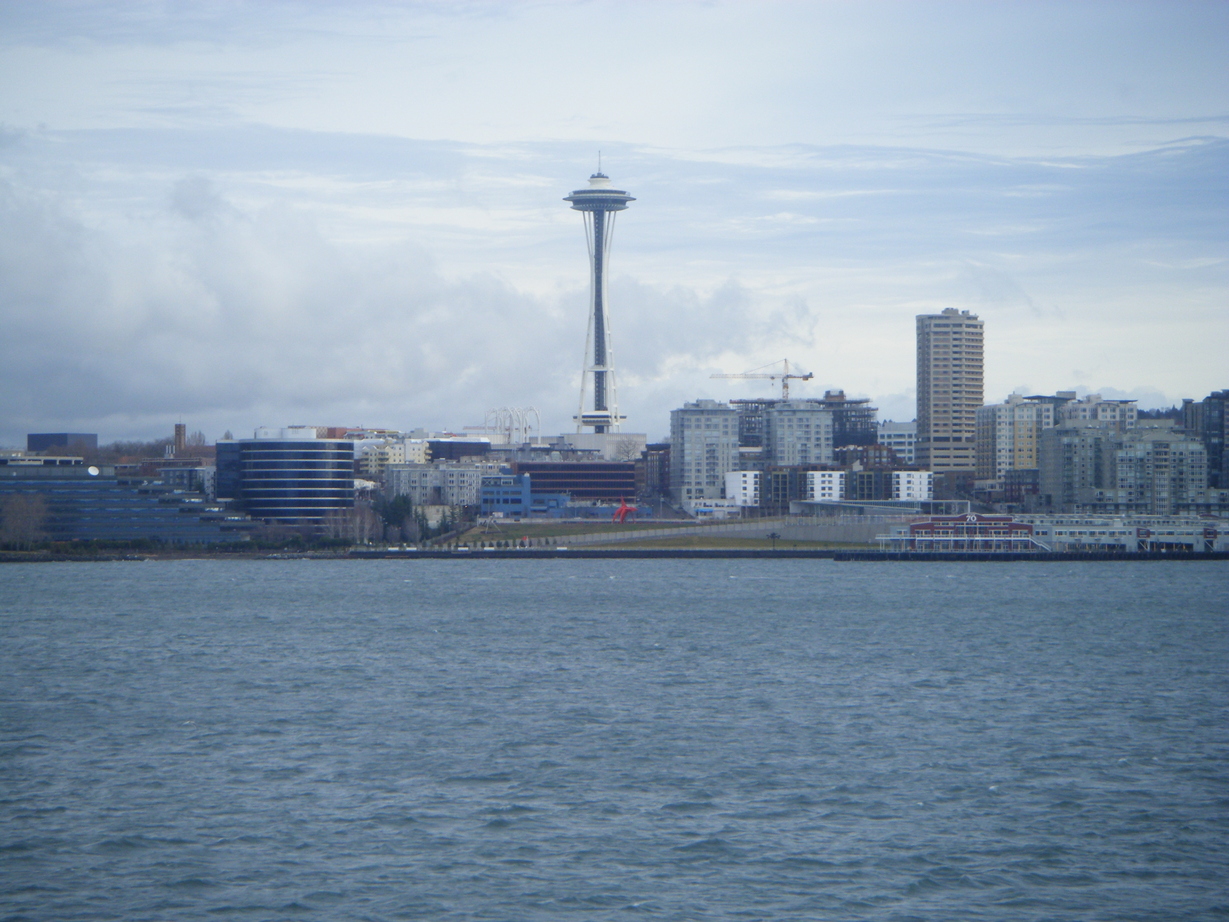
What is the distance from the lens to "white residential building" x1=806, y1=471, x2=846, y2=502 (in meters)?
136

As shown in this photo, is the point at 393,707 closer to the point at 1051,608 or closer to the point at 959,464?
the point at 1051,608

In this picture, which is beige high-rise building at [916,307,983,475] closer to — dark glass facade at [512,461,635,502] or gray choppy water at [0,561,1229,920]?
dark glass facade at [512,461,635,502]

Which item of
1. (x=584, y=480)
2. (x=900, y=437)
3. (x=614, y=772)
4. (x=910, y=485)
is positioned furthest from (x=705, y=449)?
(x=614, y=772)

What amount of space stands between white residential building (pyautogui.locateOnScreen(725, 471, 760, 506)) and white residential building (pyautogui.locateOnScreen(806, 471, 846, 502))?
5.87 metres

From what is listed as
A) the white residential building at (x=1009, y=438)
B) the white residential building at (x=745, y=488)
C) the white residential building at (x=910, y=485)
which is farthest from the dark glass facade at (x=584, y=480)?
the white residential building at (x=1009, y=438)

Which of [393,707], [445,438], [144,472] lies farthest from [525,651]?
[445,438]

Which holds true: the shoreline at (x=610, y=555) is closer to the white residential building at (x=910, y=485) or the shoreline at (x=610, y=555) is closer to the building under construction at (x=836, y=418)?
the white residential building at (x=910, y=485)

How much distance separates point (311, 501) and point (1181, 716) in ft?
279

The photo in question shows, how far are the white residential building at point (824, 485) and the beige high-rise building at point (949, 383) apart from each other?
33.4 metres

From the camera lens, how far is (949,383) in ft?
566

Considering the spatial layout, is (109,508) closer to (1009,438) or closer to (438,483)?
(438,483)

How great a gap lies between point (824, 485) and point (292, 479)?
2088 inches

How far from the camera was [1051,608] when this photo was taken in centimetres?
5288

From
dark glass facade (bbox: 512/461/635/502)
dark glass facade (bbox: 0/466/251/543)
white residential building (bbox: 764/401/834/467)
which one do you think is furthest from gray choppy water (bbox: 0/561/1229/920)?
white residential building (bbox: 764/401/834/467)
